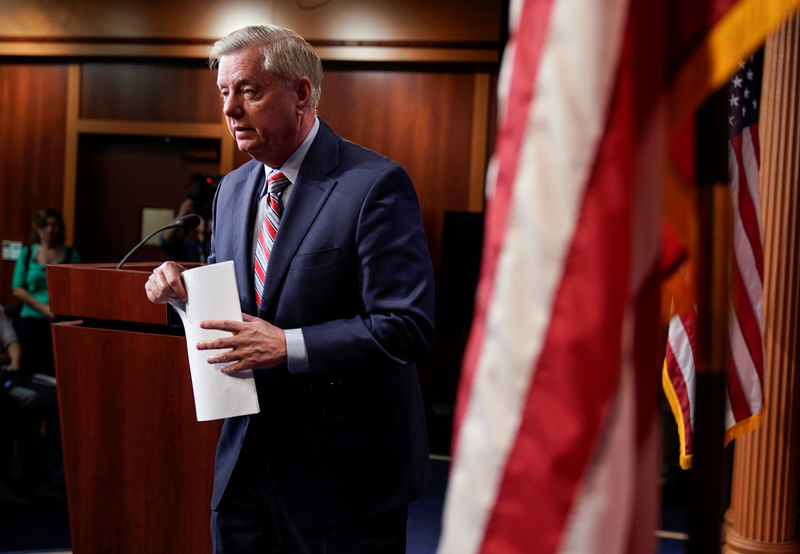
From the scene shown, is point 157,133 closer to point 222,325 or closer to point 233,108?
point 233,108

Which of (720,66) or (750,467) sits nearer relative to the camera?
(720,66)

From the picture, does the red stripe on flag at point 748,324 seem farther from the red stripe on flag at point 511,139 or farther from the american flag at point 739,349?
the red stripe on flag at point 511,139

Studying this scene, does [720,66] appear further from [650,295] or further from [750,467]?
[750,467]

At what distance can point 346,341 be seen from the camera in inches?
62.6

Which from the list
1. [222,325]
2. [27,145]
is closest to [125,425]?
[222,325]

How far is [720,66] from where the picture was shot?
0.80 metres

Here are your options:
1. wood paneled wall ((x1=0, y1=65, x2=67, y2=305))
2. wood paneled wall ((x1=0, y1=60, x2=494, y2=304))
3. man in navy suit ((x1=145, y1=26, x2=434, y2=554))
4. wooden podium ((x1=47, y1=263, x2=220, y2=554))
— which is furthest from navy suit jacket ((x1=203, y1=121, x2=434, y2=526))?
wood paneled wall ((x1=0, y1=65, x2=67, y2=305))

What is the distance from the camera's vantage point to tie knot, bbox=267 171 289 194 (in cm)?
179

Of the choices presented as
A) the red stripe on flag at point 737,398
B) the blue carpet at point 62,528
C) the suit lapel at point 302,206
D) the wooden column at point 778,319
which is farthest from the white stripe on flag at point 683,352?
the blue carpet at point 62,528

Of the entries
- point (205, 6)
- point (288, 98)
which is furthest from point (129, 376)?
point (205, 6)

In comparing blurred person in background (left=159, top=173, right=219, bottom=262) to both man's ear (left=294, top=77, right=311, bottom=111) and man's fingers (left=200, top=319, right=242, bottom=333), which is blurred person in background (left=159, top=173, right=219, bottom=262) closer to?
man's ear (left=294, top=77, right=311, bottom=111)

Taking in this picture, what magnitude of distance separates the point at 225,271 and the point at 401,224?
0.37 m

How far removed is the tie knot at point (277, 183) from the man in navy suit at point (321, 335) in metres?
0.04

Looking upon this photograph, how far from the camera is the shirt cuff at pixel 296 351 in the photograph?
1.58m
